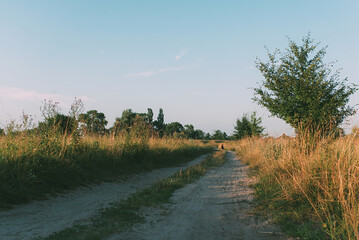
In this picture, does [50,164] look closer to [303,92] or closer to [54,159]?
[54,159]

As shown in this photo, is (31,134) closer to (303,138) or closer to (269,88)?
(303,138)

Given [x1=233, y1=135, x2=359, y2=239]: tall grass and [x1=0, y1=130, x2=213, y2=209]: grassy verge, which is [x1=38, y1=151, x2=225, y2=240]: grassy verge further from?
[x1=233, y1=135, x2=359, y2=239]: tall grass

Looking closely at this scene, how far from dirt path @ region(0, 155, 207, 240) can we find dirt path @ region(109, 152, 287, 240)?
125 centimetres

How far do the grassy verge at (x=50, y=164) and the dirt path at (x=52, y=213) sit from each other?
0.43 metres

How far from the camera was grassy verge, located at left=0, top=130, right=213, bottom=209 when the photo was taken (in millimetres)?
5477

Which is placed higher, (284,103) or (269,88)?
(269,88)

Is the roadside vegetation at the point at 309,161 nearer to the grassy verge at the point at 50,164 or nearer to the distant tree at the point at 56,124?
the grassy verge at the point at 50,164

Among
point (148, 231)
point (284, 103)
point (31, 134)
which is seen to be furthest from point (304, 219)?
point (284, 103)

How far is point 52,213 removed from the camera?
15.4 feet

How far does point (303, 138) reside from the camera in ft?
21.3

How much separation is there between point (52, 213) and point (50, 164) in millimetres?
2507

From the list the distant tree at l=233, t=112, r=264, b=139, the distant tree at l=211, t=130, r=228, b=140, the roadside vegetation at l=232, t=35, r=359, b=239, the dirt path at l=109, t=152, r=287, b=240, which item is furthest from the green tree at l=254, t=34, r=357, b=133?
the distant tree at l=211, t=130, r=228, b=140

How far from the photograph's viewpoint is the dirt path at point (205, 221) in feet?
11.9

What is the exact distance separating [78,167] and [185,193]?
379 centimetres
